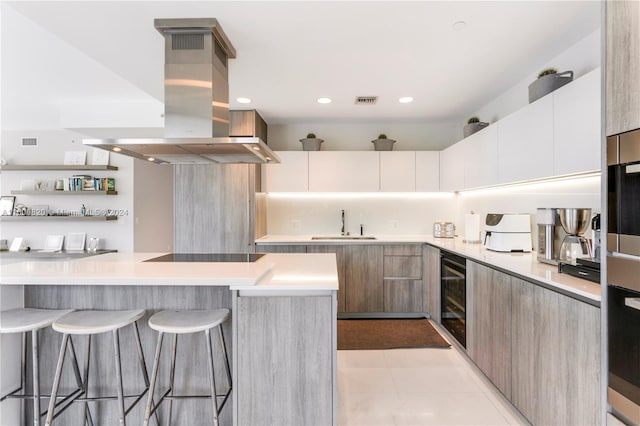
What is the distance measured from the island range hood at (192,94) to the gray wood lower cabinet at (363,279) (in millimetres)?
2018

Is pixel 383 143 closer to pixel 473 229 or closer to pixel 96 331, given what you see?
pixel 473 229

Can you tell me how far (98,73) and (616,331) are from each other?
4.51 meters

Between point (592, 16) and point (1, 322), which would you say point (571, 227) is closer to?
point (592, 16)

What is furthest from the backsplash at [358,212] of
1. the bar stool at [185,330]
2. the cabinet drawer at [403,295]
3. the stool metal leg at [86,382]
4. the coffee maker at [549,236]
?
the stool metal leg at [86,382]

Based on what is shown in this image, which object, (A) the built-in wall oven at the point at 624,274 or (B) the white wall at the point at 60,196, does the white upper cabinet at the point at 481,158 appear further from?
(B) the white wall at the point at 60,196

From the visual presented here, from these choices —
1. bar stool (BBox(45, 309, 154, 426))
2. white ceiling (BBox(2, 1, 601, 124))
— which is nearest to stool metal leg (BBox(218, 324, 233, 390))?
bar stool (BBox(45, 309, 154, 426))

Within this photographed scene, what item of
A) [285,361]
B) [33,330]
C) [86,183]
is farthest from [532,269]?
[86,183]

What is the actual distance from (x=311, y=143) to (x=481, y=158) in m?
2.03

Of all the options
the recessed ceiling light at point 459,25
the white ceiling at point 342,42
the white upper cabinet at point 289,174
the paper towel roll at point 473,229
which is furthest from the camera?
the white upper cabinet at point 289,174

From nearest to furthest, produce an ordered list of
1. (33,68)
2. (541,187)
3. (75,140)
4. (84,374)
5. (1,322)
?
(1,322)
(84,374)
(541,187)
(33,68)
(75,140)

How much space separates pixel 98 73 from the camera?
3.38 metres

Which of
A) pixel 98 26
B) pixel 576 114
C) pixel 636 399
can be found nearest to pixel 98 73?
pixel 98 26

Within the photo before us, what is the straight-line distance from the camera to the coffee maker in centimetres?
226

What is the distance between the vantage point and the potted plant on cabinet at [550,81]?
222 cm
